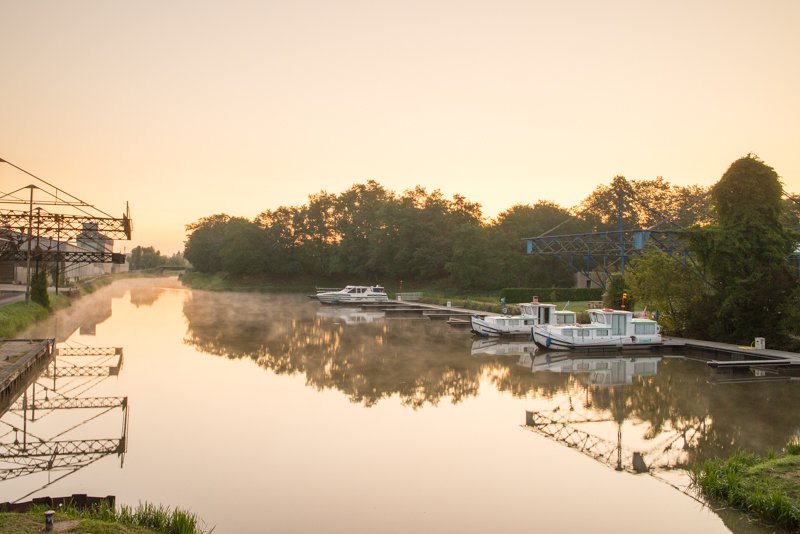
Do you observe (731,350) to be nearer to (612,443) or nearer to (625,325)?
(625,325)

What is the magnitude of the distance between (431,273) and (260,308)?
1146 inches

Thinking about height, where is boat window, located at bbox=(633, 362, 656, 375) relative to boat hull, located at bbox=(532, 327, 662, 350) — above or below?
below

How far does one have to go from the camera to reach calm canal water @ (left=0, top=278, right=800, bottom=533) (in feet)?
38.0

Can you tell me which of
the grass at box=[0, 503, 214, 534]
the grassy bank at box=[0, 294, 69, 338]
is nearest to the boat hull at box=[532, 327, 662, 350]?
the grass at box=[0, 503, 214, 534]

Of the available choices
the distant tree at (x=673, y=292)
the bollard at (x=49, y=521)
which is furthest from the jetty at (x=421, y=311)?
the bollard at (x=49, y=521)

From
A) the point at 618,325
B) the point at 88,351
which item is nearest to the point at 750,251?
the point at 618,325

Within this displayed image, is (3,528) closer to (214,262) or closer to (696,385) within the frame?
(696,385)

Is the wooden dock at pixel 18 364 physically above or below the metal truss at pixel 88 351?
above

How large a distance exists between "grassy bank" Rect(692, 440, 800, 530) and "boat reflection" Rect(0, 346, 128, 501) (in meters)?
12.7

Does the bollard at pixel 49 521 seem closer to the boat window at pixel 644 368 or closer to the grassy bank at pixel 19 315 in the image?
the boat window at pixel 644 368

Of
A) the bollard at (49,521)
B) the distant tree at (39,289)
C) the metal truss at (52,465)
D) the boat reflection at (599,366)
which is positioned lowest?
the metal truss at (52,465)

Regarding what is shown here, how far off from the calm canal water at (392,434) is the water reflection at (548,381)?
0.41ft

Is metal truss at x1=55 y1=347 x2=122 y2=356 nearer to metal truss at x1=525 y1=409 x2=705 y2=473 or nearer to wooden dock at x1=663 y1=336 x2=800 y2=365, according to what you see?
metal truss at x1=525 y1=409 x2=705 y2=473

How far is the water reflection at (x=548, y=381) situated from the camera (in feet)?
55.5
